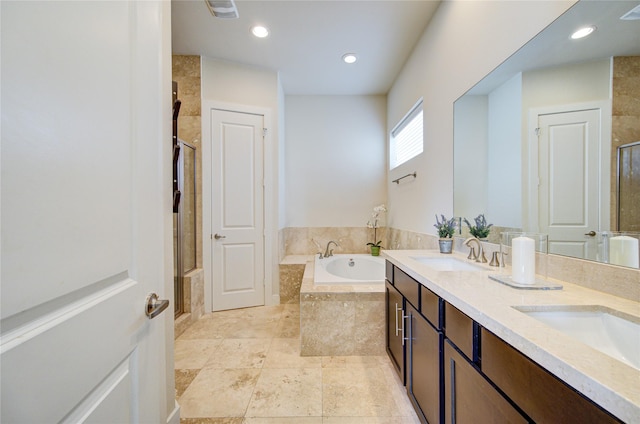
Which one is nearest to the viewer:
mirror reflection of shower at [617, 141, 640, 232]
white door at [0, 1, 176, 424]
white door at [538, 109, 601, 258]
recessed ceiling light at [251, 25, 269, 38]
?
white door at [0, 1, 176, 424]

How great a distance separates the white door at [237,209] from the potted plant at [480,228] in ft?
7.42

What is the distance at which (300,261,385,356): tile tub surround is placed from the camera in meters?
2.03

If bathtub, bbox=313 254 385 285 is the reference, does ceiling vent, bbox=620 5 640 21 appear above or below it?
above

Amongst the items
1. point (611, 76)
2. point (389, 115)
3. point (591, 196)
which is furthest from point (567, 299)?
point (389, 115)

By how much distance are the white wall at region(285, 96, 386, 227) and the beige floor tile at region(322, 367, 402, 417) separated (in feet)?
7.23

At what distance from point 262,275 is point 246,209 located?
0.84 meters

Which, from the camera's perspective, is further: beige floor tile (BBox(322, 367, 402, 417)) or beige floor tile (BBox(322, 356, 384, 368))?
beige floor tile (BBox(322, 356, 384, 368))

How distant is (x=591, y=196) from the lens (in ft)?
3.12

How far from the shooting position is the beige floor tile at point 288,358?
1.91 m

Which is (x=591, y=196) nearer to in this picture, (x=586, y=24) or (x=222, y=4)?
(x=586, y=24)

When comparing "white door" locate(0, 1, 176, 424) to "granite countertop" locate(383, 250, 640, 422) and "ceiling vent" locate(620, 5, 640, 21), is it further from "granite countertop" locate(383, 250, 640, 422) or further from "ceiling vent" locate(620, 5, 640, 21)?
"ceiling vent" locate(620, 5, 640, 21)

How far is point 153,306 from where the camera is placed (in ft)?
2.50

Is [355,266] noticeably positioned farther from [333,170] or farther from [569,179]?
[569,179]

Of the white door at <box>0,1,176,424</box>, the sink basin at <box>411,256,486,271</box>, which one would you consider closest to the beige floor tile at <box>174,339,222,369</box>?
the white door at <box>0,1,176,424</box>
